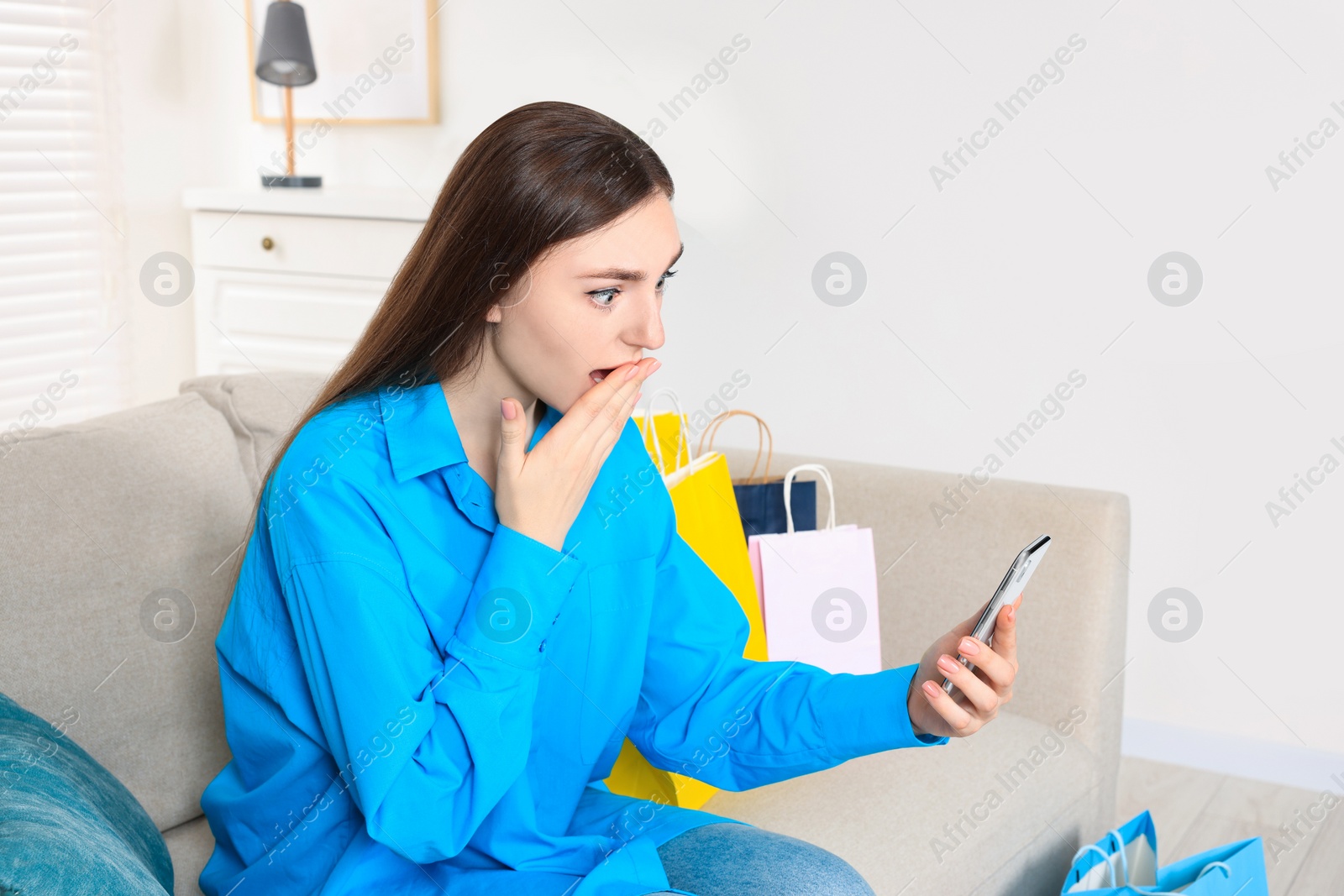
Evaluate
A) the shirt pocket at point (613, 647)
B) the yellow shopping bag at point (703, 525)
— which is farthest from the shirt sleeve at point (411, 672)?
the yellow shopping bag at point (703, 525)

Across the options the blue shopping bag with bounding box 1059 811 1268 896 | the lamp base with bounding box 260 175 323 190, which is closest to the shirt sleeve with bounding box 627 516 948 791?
the blue shopping bag with bounding box 1059 811 1268 896

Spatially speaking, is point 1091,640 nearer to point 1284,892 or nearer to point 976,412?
point 1284,892

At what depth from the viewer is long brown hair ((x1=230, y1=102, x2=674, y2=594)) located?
Answer: 1.08 metres

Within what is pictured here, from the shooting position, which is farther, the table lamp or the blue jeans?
the table lamp

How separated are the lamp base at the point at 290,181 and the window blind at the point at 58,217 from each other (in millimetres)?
615

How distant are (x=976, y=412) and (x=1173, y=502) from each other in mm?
466

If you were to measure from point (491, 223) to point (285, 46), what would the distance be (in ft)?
8.26

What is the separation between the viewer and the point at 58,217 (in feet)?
11.4

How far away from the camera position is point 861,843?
1.40 meters

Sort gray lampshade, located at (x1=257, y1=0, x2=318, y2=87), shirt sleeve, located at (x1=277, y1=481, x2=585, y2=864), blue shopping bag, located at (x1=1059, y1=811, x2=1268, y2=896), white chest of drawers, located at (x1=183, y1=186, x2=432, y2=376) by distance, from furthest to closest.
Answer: gray lampshade, located at (x1=257, y1=0, x2=318, y2=87) → white chest of drawers, located at (x1=183, y1=186, x2=432, y2=376) → blue shopping bag, located at (x1=1059, y1=811, x2=1268, y2=896) → shirt sleeve, located at (x1=277, y1=481, x2=585, y2=864)

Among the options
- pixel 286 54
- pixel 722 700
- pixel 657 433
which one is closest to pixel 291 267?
pixel 286 54

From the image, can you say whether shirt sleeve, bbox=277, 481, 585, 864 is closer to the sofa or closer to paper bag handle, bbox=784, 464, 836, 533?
the sofa

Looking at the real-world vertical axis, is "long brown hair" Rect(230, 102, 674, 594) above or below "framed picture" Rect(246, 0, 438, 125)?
below

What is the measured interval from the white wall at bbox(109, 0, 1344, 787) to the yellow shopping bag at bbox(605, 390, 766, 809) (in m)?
1.23
